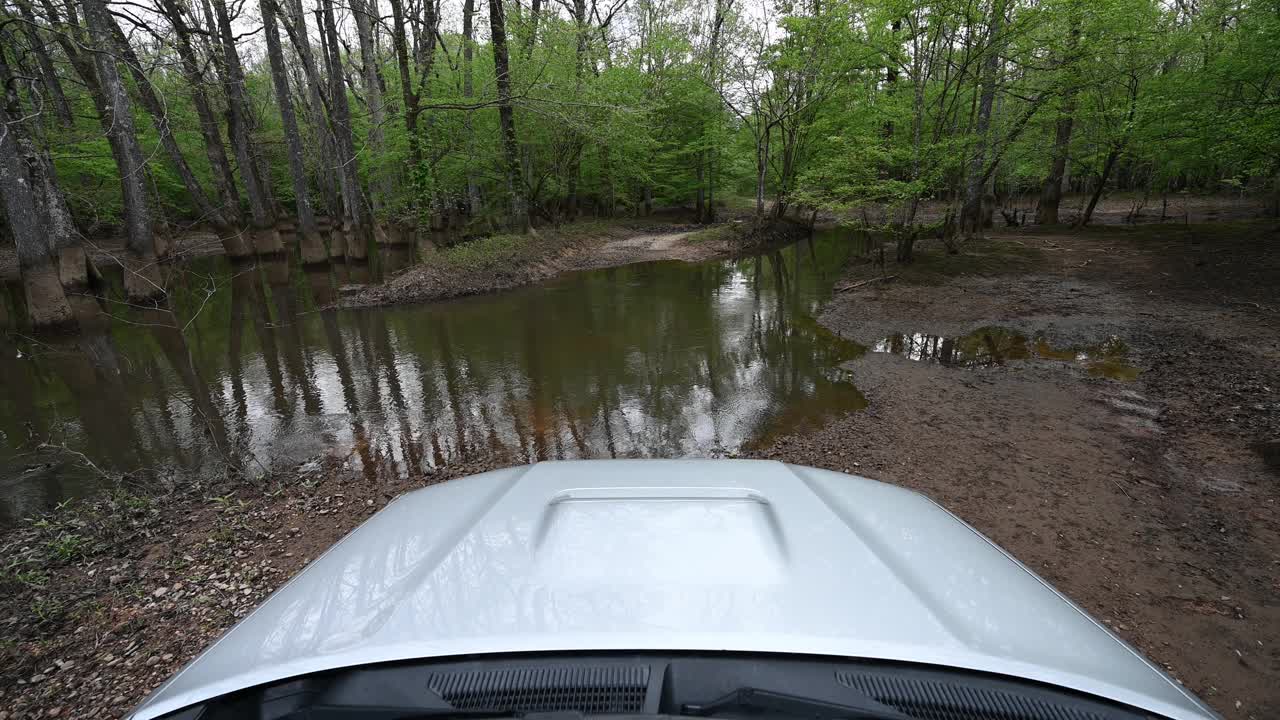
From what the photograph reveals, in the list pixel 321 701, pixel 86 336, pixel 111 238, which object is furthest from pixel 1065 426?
pixel 111 238

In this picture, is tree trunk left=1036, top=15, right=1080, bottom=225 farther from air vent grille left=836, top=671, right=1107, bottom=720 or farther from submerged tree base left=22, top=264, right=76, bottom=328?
submerged tree base left=22, top=264, right=76, bottom=328

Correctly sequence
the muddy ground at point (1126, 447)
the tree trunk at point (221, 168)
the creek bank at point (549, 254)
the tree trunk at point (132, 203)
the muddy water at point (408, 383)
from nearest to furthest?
the muddy ground at point (1126, 447) < the muddy water at point (408, 383) < the tree trunk at point (132, 203) < the creek bank at point (549, 254) < the tree trunk at point (221, 168)

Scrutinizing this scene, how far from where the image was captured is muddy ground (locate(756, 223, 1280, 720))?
10.3 feet

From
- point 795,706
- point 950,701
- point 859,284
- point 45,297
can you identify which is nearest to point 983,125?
point 859,284

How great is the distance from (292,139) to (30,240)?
7979 millimetres

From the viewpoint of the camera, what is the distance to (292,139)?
16.5 metres

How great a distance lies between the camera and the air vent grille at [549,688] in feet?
3.27

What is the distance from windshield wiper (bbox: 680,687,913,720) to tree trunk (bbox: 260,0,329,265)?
1786 cm

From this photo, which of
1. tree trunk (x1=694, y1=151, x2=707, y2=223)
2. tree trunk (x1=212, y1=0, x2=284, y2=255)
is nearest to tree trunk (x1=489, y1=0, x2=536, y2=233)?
tree trunk (x1=212, y1=0, x2=284, y2=255)

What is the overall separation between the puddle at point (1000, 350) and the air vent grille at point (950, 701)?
7611 mm

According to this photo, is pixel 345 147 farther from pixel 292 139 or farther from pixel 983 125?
pixel 983 125

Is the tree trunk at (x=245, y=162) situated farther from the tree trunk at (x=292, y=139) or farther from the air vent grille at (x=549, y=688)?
the air vent grille at (x=549, y=688)

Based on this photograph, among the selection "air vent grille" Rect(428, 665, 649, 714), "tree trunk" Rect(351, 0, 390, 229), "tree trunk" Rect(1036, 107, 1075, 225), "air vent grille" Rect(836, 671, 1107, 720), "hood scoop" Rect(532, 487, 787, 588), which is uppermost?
"tree trunk" Rect(351, 0, 390, 229)

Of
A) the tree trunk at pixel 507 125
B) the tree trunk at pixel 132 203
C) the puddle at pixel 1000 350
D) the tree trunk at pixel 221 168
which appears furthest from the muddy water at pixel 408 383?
the tree trunk at pixel 221 168
